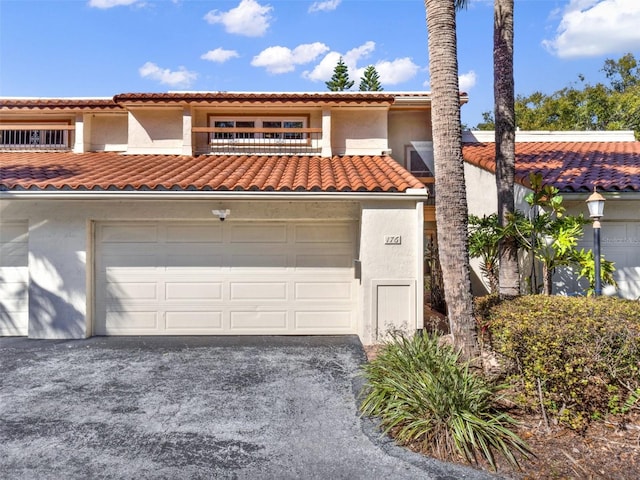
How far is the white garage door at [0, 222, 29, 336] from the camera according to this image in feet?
27.3

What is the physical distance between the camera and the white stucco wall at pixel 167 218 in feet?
24.9

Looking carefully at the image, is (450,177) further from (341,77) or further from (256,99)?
(341,77)

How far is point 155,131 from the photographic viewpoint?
1140cm

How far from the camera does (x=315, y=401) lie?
206 inches

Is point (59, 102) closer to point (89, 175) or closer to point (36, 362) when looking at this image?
point (89, 175)

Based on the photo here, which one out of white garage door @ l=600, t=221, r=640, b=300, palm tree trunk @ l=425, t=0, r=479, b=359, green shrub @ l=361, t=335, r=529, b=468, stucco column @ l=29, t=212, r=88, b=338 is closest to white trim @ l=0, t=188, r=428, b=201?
stucco column @ l=29, t=212, r=88, b=338

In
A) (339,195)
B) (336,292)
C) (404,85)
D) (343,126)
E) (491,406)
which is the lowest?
(491,406)

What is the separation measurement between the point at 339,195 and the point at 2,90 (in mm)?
11800

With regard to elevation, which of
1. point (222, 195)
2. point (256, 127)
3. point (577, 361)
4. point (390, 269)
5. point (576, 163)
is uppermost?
point (256, 127)

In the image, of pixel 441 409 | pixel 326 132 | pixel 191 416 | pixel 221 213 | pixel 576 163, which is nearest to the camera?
pixel 441 409

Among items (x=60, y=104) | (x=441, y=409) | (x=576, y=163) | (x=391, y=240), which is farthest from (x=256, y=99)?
(x=441, y=409)

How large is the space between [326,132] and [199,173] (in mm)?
3957

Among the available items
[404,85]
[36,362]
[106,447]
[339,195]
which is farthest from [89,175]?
[404,85]

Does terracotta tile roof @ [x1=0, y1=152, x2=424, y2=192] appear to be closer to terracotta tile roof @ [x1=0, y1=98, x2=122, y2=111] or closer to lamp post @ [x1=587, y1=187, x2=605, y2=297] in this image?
terracotta tile roof @ [x1=0, y1=98, x2=122, y2=111]
